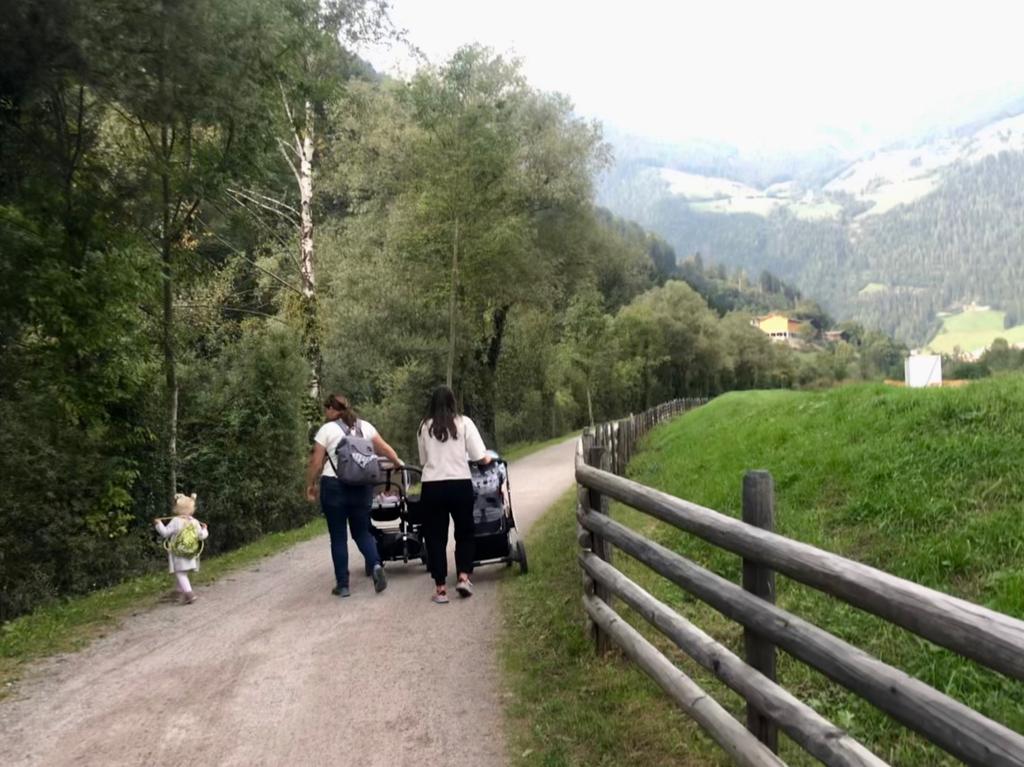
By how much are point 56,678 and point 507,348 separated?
26961mm

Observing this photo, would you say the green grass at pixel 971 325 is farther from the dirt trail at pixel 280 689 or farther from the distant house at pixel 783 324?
the dirt trail at pixel 280 689

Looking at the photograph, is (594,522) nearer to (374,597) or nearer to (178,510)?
(374,597)

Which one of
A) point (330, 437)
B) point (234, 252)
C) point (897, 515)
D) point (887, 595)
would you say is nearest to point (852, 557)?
point (897, 515)

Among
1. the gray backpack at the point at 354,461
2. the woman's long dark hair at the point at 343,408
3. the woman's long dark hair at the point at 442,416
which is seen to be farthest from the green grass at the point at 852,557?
the woman's long dark hair at the point at 343,408

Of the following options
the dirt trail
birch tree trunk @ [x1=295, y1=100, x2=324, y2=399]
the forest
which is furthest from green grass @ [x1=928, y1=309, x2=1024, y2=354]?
the dirt trail

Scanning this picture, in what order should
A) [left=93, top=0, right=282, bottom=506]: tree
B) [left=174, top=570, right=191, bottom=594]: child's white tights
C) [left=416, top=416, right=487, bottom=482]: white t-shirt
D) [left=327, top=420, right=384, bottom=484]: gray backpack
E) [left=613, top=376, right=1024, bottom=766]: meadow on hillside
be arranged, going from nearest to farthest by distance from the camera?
[left=613, top=376, right=1024, bottom=766]: meadow on hillside < [left=416, top=416, right=487, bottom=482]: white t-shirt < [left=327, top=420, right=384, bottom=484]: gray backpack < [left=174, top=570, right=191, bottom=594]: child's white tights < [left=93, top=0, right=282, bottom=506]: tree

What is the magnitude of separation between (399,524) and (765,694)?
19.9 ft

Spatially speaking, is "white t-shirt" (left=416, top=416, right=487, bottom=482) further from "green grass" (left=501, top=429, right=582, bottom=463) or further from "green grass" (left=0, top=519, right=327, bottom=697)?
"green grass" (left=501, top=429, right=582, bottom=463)

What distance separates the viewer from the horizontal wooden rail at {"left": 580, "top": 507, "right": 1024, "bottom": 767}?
6.46ft

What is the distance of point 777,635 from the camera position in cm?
306

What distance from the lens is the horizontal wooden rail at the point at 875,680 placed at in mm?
1969

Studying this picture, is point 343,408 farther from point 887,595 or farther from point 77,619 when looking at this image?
point 887,595

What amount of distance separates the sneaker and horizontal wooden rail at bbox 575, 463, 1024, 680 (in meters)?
4.50

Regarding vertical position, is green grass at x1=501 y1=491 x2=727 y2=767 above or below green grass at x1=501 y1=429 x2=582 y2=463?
above
